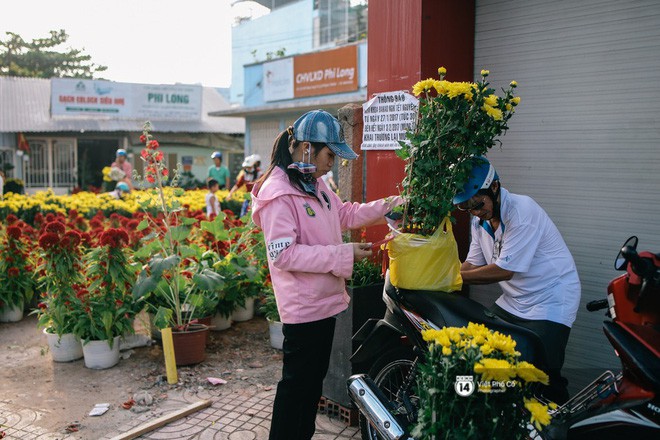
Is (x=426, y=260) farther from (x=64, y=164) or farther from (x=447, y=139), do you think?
(x=64, y=164)

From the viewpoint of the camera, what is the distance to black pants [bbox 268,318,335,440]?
135 inches

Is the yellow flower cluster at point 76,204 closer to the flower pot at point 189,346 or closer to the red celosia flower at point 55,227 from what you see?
the red celosia flower at point 55,227

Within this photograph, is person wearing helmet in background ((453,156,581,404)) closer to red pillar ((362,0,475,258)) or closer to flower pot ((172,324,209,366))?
red pillar ((362,0,475,258))

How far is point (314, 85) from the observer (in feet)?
68.6

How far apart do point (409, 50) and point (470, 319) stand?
98.0 inches

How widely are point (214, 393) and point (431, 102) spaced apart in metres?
3.24

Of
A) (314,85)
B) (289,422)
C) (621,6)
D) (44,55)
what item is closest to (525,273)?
(289,422)

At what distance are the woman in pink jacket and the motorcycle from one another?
329 millimetres

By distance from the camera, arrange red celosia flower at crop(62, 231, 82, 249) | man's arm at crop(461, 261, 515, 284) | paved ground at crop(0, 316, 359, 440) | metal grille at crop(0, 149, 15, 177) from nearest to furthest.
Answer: man's arm at crop(461, 261, 515, 284)
paved ground at crop(0, 316, 359, 440)
red celosia flower at crop(62, 231, 82, 249)
metal grille at crop(0, 149, 15, 177)

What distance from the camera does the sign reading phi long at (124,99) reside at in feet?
81.9

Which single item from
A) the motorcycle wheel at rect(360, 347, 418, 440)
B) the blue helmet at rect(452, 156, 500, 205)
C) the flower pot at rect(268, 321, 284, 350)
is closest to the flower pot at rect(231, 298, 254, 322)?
the flower pot at rect(268, 321, 284, 350)

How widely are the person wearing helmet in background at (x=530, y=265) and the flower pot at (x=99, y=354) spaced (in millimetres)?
3695

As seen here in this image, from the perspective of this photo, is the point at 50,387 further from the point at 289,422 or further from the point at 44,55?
the point at 44,55

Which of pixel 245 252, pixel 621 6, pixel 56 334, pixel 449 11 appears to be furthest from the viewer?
pixel 245 252
